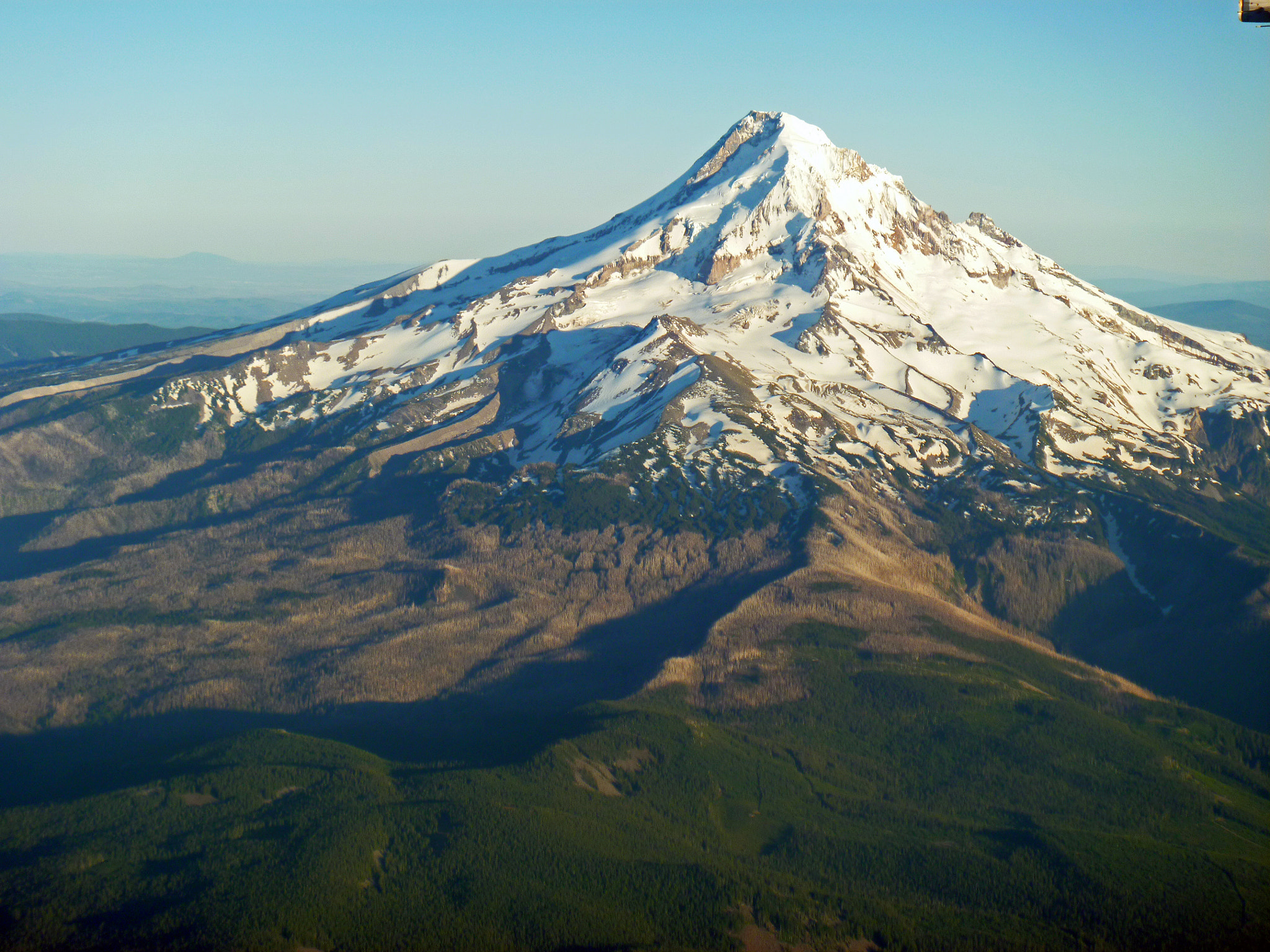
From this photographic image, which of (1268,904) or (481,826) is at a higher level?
(481,826)

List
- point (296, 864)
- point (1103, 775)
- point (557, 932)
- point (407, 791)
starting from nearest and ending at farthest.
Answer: point (557, 932) < point (296, 864) < point (407, 791) < point (1103, 775)

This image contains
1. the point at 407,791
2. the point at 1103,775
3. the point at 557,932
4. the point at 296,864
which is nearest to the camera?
the point at 557,932

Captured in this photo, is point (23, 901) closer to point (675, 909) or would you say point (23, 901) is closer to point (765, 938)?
point (675, 909)

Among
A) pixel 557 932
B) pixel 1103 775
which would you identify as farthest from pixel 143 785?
pixel 1103 775

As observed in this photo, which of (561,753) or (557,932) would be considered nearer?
(557,932)

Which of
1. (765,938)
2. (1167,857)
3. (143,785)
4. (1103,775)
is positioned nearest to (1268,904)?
(1167,857)

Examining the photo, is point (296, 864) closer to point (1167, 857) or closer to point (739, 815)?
point (739, 815)
